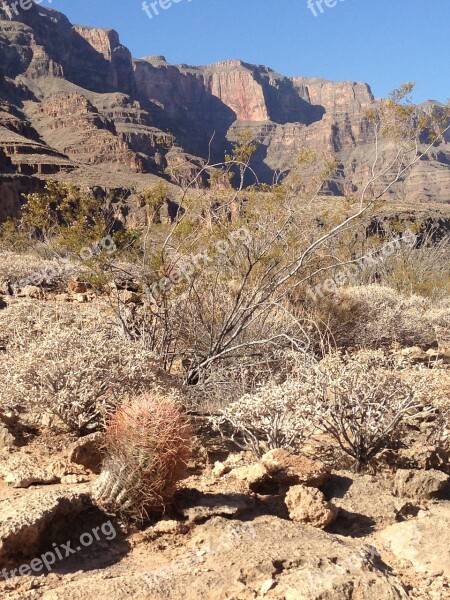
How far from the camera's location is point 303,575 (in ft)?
8.23

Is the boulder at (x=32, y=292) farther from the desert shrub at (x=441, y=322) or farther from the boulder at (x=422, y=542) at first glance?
the boulder at (x=422, y=542)

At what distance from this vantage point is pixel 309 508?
3.19 metres

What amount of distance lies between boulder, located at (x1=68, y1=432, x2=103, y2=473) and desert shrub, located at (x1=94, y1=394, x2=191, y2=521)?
57 centimetres

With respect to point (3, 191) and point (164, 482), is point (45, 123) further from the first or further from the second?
point (164, 482)

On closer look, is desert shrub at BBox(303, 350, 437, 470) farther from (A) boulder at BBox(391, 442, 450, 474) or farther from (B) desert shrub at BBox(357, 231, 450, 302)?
(B) desert shrub at BBox(357, 231, 450, 302)

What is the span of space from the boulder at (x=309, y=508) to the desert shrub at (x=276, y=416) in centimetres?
68

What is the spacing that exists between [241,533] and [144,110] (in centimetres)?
11934

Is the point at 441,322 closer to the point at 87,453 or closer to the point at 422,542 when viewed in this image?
the point at 422,542

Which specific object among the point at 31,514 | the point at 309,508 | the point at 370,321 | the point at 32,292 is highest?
the point at 32,292

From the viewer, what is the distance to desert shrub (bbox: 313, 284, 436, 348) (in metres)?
8.45

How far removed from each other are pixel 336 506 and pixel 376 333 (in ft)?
17.9

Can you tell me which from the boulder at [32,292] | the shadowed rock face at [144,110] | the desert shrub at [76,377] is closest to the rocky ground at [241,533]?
the desert shrub at [76,377]

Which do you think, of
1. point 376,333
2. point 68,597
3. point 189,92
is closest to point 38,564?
point 68,597

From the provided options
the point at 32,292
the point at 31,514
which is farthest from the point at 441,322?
the point at 31,514
